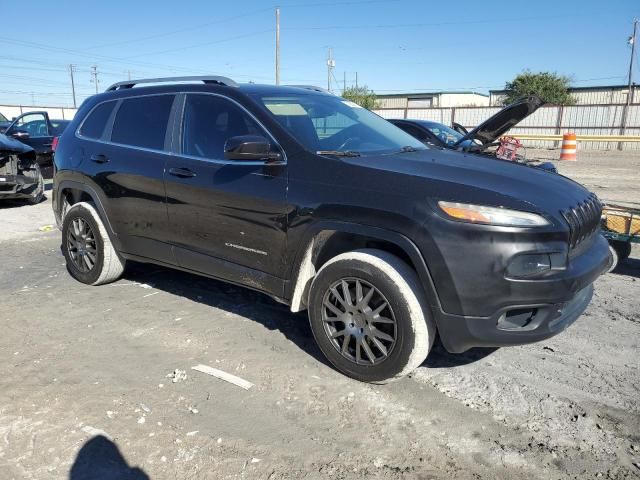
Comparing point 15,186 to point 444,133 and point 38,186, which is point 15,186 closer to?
point 38,186

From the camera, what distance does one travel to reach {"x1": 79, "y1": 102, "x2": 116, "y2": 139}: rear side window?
4.77 meters

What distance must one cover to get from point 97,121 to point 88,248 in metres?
1.18

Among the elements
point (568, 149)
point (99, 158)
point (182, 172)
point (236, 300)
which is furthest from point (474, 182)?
point (568, 149)

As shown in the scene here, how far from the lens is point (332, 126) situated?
12.7 feet

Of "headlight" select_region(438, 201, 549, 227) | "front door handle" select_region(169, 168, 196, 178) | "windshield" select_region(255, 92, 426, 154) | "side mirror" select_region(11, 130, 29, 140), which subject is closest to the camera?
"headlight" select_region(438, 201, 549, 227)

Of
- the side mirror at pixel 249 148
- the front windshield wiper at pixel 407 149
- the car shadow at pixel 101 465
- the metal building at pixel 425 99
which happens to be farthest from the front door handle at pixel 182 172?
the metal building at pixel 425 99

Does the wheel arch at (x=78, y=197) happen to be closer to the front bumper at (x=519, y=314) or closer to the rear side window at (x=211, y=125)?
the rear side window at (x=211, y=125)

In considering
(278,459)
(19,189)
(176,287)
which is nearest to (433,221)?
(278,459)

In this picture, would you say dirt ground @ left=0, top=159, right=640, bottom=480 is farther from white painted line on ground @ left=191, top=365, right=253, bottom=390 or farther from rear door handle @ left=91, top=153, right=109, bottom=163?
rear door handle @ left=91, top=153, right=109, bottom=163

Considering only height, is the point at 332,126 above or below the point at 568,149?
above

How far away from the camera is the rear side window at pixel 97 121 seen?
4.77 metres

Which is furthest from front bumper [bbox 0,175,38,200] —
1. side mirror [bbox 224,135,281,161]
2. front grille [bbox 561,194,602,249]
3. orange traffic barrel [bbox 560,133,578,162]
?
orange traffic barrel [bbox 560,133,578,162]

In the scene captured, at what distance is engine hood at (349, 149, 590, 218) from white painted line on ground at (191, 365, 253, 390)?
55.9 inches

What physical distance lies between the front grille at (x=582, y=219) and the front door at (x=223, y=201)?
167 cm
